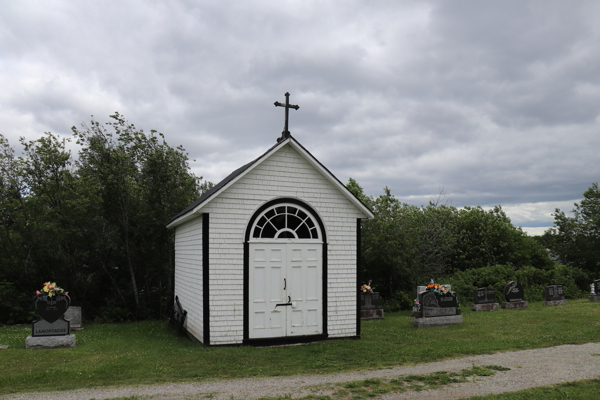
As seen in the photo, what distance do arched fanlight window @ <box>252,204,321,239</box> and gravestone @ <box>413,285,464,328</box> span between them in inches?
191

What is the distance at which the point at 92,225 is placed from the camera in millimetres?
16625

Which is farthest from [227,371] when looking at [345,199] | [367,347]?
[345,199]

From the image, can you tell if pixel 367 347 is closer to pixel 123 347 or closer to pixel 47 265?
pixel 123 347

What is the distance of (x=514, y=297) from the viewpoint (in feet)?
Answer: 62.6

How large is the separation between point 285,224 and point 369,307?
23.3 ft

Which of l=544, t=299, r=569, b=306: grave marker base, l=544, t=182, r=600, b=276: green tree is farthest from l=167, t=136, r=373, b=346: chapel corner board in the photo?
l=544, t=182, r=600, b=276: green tree

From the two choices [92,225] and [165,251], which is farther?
[165,251]

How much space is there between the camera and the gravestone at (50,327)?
1105cm

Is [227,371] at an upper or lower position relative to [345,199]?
lower

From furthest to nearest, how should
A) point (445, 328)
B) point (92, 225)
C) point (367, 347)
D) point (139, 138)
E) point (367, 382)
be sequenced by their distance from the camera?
point (139, 138), point (92, 225), point (445, 328), point (367, 347), point (367, 382)

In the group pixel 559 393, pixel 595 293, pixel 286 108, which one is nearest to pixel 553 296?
pixel 595 293

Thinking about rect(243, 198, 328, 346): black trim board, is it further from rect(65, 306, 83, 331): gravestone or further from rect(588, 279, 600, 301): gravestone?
rect(588, 279, 600, 301): gravestone

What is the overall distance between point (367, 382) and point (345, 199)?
556 cm

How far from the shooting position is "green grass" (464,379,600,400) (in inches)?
261
